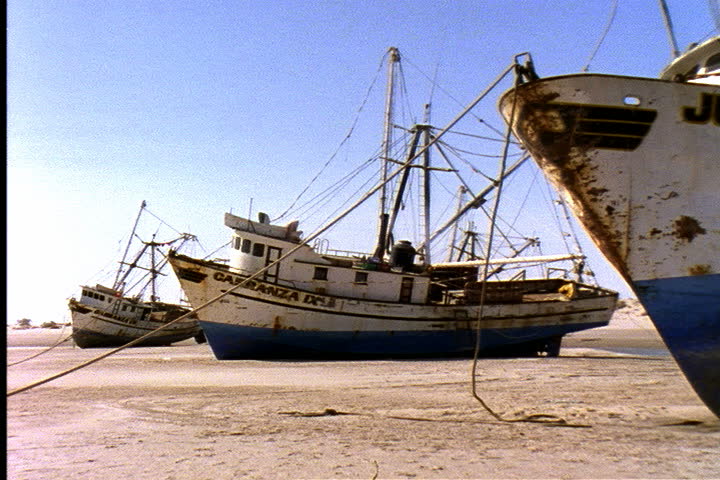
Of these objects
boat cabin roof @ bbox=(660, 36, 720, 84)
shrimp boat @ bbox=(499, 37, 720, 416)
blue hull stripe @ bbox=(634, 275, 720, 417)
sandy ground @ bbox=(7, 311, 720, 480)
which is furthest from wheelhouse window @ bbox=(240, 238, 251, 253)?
blue hull stripe @ bbox=(634, 275, 720, 417)

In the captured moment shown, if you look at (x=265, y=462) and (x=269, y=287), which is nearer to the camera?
(x=265, y=462)

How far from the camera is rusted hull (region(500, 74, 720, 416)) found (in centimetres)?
→ 618

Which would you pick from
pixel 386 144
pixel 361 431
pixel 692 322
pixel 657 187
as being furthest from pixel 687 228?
pixel 386 144

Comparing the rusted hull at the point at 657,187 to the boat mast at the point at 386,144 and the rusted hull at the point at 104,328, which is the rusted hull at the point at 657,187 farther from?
the rusted hull at the point at 104,328

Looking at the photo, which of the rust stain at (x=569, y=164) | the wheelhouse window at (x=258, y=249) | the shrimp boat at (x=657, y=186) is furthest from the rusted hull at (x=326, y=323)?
the shrimp boat at (x=657, y=186)

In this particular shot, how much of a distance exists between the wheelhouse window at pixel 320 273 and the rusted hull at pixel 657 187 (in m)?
12.1

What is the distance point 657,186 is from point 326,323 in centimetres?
1249

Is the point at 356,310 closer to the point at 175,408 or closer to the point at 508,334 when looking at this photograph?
the point at 508,334

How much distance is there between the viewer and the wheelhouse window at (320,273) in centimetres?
1795

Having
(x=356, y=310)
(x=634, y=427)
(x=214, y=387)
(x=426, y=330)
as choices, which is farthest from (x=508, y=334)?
(x=634, y=427)

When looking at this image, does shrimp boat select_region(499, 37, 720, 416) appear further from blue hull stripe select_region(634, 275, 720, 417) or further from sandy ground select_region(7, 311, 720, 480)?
sandy ground select_region(7, 311, 720, 480)

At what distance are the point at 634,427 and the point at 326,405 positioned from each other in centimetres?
372

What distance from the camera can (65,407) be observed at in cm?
696

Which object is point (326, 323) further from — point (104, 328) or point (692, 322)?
point (104, 328)
